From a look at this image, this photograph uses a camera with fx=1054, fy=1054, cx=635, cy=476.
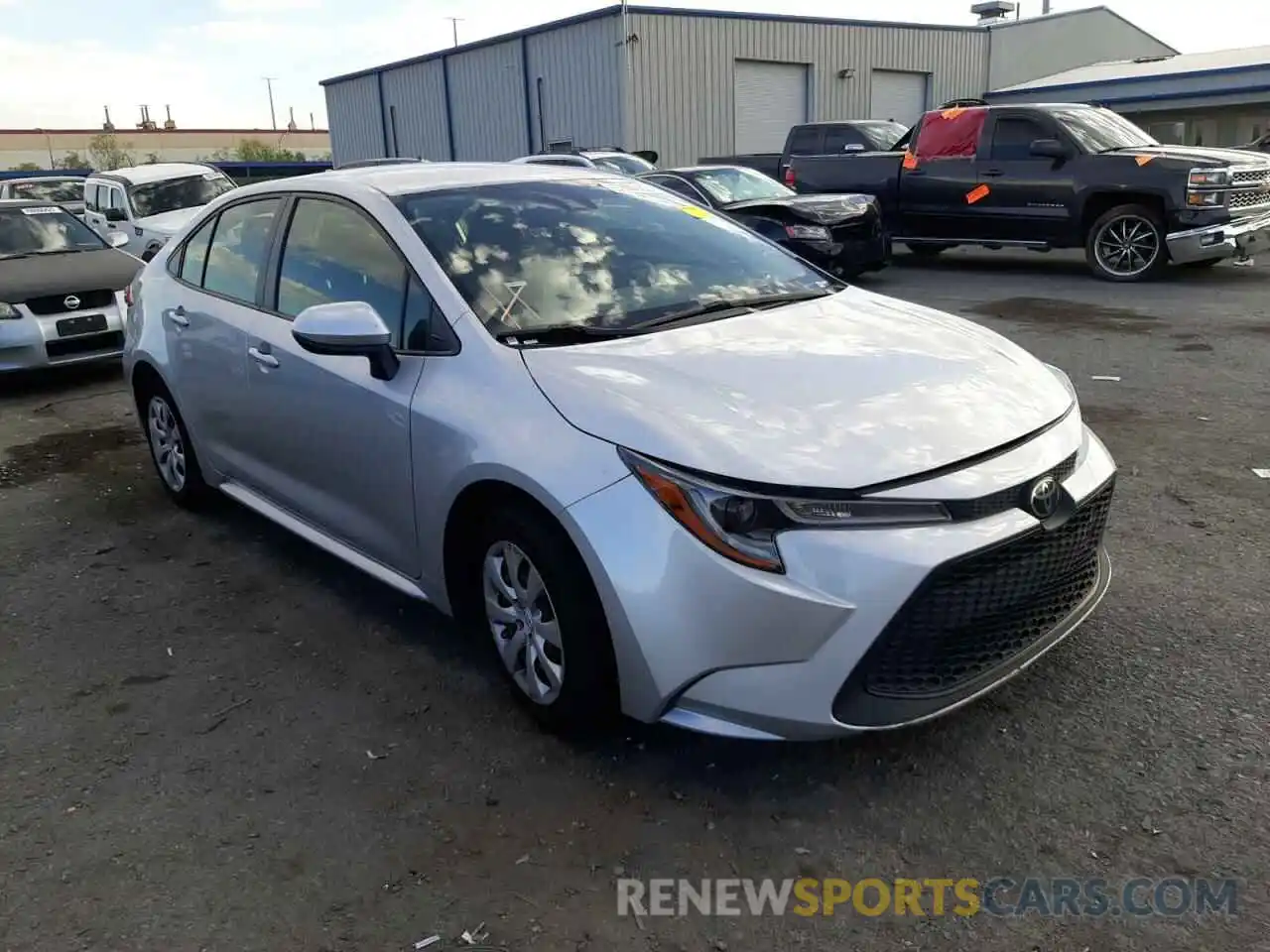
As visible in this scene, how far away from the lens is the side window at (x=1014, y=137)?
40.3ft

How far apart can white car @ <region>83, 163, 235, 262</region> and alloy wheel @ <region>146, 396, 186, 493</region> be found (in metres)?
8.61

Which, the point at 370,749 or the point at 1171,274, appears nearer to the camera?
the point at 370,749

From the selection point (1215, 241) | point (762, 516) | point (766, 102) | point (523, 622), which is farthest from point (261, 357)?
point (766, 102)

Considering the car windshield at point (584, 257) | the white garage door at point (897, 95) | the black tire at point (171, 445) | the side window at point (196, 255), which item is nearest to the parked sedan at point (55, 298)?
the black tire at point (171, 445)

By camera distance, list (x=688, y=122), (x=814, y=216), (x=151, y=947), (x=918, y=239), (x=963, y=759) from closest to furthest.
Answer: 1. (x=151, y=947)
2. (x=963, y=759)
3. (x=814, y=216)
4. (x=918, y=239)
5. (x=688, y=122)

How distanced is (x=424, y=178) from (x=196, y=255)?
5.14 ft

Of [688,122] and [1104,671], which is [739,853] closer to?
[1104,671]

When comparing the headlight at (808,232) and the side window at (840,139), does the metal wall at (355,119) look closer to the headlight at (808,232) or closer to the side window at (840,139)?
the side window at (840,139)

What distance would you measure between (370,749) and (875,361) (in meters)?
1.88

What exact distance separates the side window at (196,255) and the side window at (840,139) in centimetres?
1286

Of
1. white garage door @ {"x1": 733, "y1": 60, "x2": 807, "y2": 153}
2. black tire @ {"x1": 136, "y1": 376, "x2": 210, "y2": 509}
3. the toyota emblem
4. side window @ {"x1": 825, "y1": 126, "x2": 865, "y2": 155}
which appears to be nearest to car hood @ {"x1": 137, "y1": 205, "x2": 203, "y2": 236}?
black tire @ {"x1": 136, "y1": 376, "x2": 210, "y2": 509}

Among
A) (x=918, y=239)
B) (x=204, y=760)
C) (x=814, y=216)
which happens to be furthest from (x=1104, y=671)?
(x=918, y=239)

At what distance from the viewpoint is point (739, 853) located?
260 cm

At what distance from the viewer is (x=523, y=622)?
307 cm
